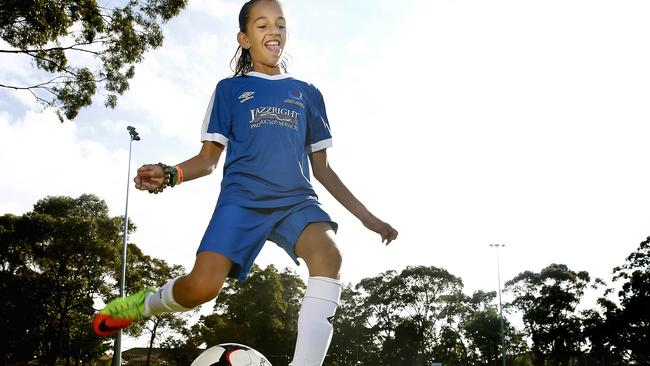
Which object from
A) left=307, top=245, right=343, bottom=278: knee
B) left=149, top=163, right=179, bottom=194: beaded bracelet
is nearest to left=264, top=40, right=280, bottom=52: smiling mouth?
left=149, top=163, right=179, bottom=194: beaded bracelet

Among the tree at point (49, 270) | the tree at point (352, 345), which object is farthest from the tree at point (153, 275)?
the tree at point (352, 345)

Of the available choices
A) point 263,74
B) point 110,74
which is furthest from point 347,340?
point 263,74

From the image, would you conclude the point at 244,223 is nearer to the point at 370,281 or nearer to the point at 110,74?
the point at 110,74

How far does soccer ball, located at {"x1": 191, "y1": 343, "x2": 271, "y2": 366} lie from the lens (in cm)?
300

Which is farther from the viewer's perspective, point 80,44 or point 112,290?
point 112,290

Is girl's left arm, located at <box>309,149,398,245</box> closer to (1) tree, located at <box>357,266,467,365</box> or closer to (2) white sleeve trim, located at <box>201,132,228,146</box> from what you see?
(2) white sleeve trim, located at <box>201,132,228,146</box>

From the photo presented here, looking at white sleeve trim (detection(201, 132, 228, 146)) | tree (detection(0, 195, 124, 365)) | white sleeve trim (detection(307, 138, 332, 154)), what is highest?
tree (detection(0, 195, 124, 365))

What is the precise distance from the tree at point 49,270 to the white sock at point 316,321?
35319 millimetres

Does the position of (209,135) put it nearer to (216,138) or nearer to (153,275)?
(216,138)

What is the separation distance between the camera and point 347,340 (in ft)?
187

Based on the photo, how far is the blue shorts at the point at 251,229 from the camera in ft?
→ 8.80

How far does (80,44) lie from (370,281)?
160ft

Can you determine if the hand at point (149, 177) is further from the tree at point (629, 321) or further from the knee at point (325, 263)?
the tree at point (629, 321)

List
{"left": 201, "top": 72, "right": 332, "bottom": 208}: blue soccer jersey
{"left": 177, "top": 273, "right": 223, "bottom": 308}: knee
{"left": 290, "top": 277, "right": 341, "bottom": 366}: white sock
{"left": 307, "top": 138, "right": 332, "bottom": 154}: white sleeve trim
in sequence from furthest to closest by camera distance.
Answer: {"left": 307, "top": 138, "right": 332, "bottom": 154}: white sleeve trim < {"left": 201, "top": 72, "right": 332, "bottom": 208}: blue soccer jersey < {"left": 177, "top": 273, "right": 223, "bottom": 308}: knee < {"left": 290, "top": 277, "right": 341, "bottom": 366}: white sock
